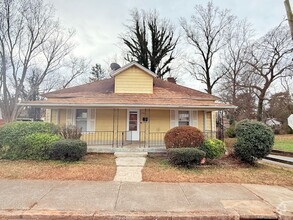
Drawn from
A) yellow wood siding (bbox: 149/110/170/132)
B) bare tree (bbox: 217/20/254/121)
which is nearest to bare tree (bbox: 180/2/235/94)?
bare tree (bbox: 217/20/254/121)

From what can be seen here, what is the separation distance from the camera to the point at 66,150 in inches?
323

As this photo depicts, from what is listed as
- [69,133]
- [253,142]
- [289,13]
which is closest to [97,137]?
[69,133]

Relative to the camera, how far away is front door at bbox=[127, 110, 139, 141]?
12.9m

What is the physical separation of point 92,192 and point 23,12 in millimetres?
20418

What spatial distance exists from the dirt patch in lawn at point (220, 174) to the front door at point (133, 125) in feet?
14.2

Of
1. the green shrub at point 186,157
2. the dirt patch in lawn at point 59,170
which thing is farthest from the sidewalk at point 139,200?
the green shrub at point 186,157

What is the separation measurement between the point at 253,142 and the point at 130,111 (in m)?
7.21

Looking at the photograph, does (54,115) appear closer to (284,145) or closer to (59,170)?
(59,170)

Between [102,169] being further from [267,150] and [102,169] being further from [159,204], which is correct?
[267,150]

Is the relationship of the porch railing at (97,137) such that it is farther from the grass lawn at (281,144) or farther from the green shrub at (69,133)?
the grass lawn at (281,144)

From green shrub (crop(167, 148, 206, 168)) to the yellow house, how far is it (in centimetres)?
380

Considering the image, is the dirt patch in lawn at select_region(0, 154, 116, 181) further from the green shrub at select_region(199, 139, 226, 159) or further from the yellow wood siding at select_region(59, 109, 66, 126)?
the yellow wood siding at select_region(59, 109, 66, 126)

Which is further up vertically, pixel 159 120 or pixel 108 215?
pixel 159 120

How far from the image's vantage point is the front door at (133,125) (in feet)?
42.5
